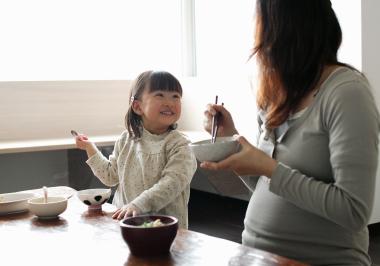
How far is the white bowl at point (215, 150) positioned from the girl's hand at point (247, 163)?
0.01 metres

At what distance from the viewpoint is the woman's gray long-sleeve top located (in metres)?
1.15

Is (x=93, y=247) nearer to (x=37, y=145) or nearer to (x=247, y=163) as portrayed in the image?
(x=247, y=163)

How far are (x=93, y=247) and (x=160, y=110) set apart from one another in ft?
2.64

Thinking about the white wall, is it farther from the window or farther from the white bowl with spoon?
the white bowl with spoon

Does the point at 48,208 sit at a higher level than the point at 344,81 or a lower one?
lower

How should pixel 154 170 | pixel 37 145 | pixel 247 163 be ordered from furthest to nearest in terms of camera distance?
pixel 37 145, pixel 154 170, pixel 247 163

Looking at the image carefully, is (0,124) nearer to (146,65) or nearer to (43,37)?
(43,37)

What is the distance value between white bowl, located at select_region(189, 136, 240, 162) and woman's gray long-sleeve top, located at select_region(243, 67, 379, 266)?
112mm

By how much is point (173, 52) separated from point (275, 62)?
144 inches

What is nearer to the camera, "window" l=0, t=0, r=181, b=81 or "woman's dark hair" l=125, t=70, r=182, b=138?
"woman's dark hair" l=125, t=70, r=182, b=138

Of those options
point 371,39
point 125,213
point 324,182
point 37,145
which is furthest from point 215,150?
point 37,145

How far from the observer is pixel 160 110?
1.92 meters

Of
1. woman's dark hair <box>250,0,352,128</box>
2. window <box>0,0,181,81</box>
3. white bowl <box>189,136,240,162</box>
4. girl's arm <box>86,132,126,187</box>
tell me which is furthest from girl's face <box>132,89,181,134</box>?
window <box>0,0,181,81</box>

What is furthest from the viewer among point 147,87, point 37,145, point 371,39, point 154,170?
point 37,145
